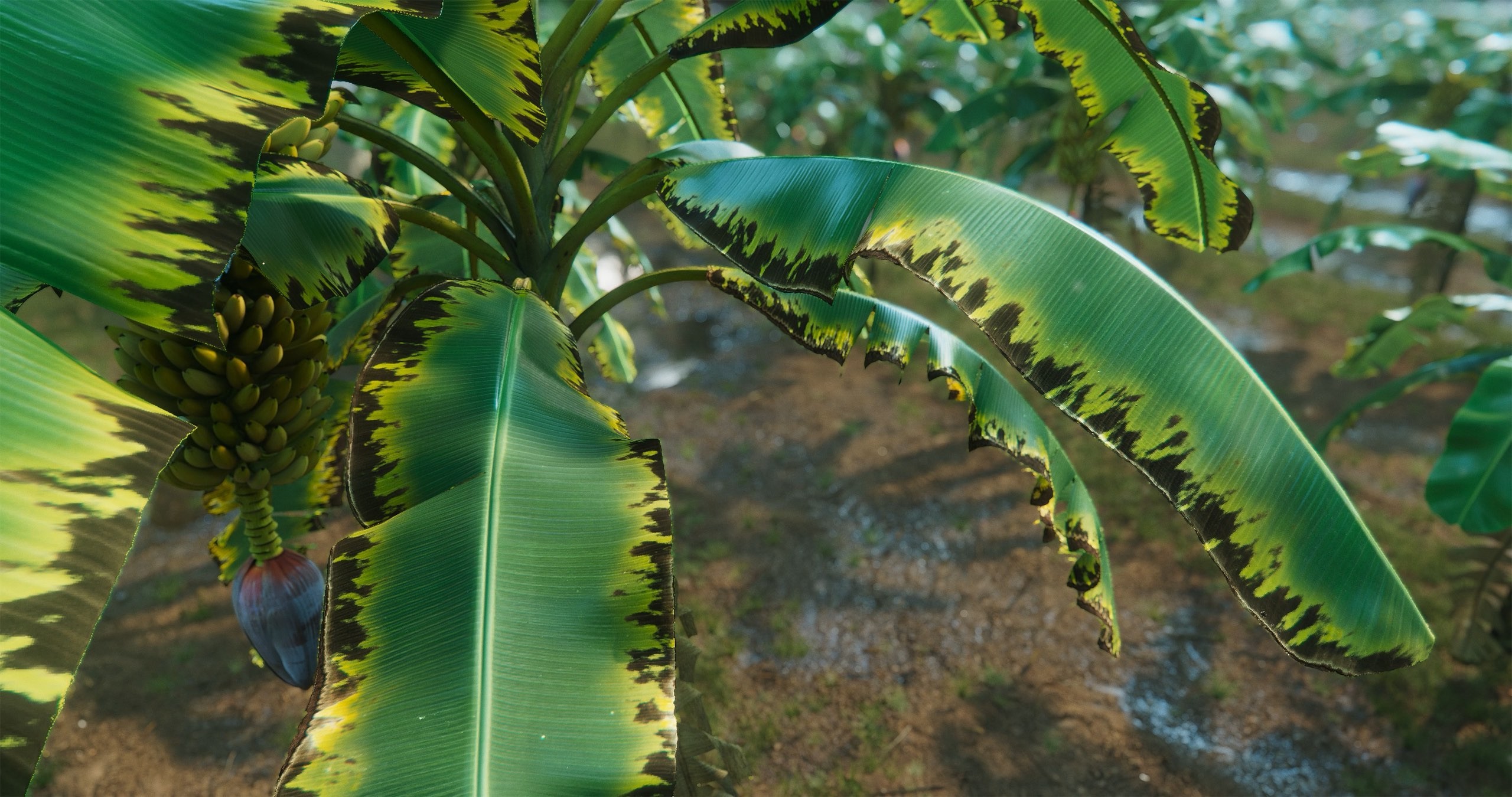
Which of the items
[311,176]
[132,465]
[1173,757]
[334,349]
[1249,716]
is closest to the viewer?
[132,465]

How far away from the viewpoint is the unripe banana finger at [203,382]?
1243 mm

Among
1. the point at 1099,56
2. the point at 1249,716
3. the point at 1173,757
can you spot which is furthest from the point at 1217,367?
the point at 1249,716

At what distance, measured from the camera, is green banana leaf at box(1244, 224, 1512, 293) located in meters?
2.70

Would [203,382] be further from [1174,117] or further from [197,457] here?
[1174,117]

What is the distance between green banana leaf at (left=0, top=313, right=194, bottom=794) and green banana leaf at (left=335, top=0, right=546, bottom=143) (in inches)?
23.8

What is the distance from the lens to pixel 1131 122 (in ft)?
5.07

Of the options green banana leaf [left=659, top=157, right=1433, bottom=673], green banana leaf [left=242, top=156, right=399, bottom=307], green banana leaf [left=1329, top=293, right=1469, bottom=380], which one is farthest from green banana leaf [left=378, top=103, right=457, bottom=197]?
green banana leaf [left=1329, top=293, right=1469, bottom=380]

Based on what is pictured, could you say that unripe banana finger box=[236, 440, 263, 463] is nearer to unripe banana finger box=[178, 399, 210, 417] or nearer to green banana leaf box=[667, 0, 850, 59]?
unripe banana finger box=[178, 399, 210, 417]

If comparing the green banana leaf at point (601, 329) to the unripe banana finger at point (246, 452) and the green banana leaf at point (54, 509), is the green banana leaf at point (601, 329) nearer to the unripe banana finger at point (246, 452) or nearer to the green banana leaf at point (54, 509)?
the unripe banana finger at point (246, 452)

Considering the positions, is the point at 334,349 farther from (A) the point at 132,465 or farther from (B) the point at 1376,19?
(B) the point at 1376,19

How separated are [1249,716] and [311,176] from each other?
322 centimetres

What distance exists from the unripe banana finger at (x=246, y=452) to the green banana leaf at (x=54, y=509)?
511 millimetres

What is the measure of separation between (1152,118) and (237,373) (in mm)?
1600

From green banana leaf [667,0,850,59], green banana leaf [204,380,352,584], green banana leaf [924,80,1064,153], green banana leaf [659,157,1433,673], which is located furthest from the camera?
green banana leaf [924,80,1064,153]
